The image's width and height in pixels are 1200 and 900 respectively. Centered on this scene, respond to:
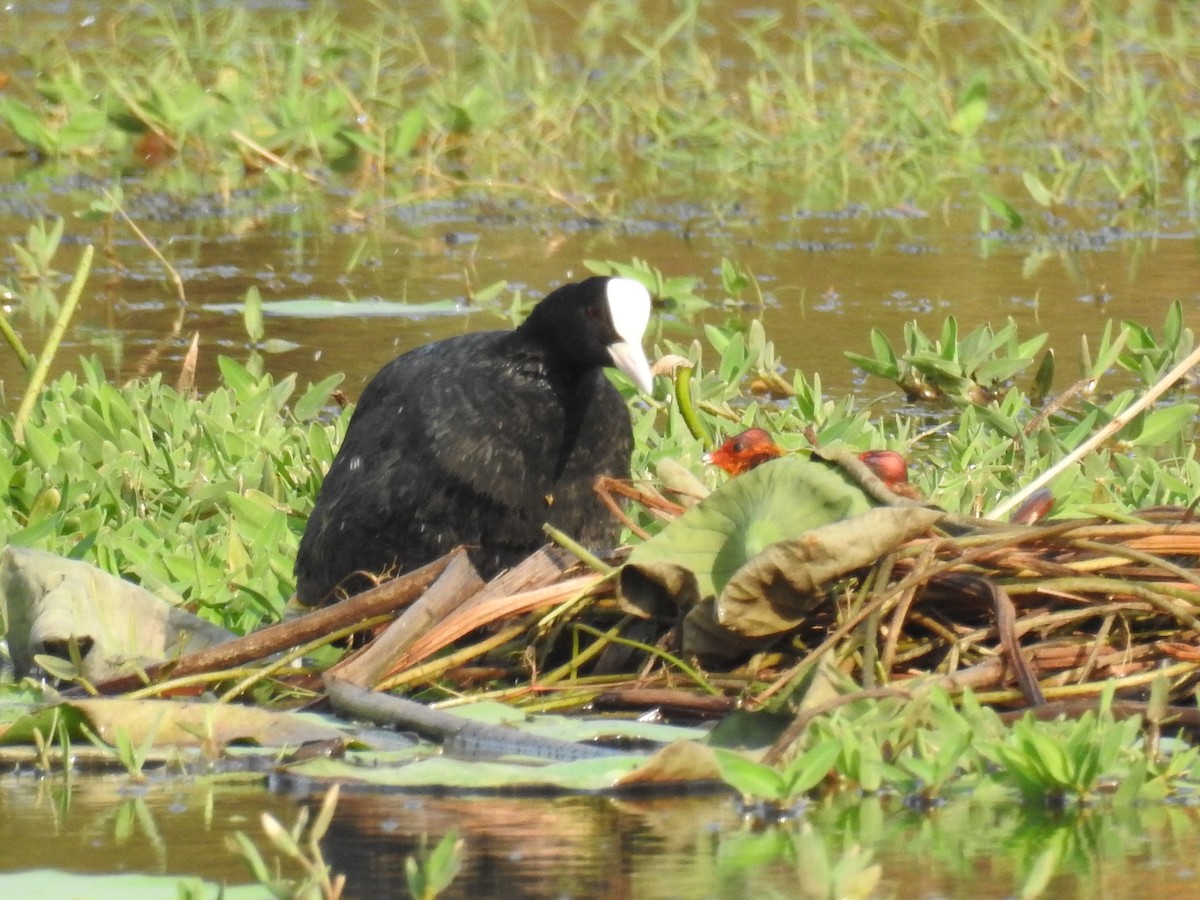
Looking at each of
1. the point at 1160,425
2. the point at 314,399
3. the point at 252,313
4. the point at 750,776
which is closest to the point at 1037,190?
the point at 252,313

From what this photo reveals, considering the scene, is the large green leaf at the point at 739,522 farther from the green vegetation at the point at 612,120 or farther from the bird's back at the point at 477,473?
the green vegetation at the point at 612,120

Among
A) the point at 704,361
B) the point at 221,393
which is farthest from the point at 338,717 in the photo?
the point at 704,361

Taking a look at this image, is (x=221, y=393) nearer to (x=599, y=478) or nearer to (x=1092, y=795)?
(x=599, y=478)

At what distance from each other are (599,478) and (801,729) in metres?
1.03

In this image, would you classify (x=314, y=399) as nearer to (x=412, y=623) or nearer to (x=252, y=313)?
(x=252, y=313)

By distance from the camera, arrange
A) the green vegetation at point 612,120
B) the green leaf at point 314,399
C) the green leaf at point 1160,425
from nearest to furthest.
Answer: the green leaf at point 1160,425 < the green leaf at point 314,399 < the green vegetation at point 612,120

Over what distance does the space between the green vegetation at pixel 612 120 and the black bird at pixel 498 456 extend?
11.7ft

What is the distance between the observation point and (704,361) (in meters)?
5.87

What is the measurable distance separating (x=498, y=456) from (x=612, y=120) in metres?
5.45

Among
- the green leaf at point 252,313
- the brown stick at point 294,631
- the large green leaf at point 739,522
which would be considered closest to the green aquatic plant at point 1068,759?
the large green leaf at point 739,522

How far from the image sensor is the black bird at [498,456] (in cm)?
376

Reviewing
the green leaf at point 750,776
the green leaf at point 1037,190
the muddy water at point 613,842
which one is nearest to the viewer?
the muddy water at point 613,842

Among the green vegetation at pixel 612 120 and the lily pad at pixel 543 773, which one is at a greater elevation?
the green vegetation at pixel 612 120

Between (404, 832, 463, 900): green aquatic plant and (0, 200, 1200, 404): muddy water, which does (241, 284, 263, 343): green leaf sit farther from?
(404, 832, 463, 900): green aquatic plant
